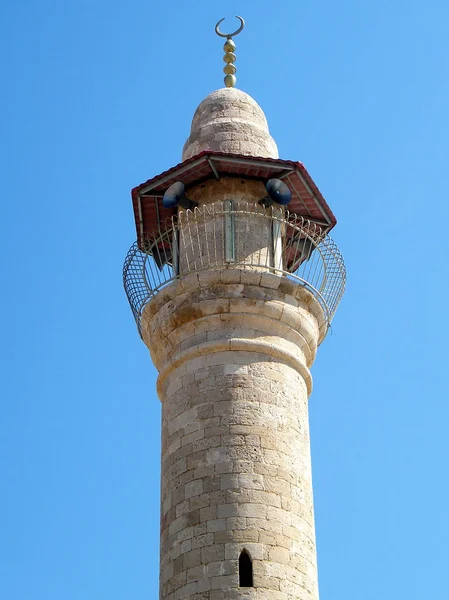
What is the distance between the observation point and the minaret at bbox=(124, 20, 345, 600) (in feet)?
37.7

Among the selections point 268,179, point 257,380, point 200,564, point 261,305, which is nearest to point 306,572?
point 200,564

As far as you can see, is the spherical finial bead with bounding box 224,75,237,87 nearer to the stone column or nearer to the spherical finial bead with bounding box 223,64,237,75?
Result: the spherical finial bead with bounding box 223,64,237,75

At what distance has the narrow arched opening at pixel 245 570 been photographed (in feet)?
36.7

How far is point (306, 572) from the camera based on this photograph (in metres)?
11.6

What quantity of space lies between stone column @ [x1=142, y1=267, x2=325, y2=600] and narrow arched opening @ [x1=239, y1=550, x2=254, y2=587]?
0.04 meters

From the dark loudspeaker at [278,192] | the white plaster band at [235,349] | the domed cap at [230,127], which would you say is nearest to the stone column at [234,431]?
the white plaster band at [235,349]

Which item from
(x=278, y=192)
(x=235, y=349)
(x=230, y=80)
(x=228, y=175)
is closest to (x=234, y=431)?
(x=235, y=349)

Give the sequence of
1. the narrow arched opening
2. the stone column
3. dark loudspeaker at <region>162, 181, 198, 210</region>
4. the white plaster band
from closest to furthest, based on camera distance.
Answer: the narrow arched opening → the stone column → the white plaster band → dark loudspeaker at <region>162, 181, 198, 210</region>

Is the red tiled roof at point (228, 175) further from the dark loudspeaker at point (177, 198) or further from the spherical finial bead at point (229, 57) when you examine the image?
the spherical finial bead at point (229, 57)

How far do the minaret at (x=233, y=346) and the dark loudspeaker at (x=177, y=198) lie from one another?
0.01 meters

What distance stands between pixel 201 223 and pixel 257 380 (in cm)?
231

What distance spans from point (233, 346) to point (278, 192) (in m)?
2.31

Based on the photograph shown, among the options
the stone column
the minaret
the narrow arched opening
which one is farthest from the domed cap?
the narrow arched opening

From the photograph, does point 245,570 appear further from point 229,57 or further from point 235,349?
point 229,57
